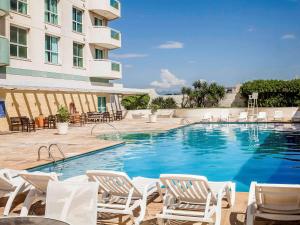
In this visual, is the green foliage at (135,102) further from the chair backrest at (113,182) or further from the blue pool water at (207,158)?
the chair backrest at (113,182)

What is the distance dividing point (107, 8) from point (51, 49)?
24.8 ft

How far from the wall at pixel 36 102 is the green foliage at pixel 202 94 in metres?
11.8

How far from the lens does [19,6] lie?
23172 millimetres

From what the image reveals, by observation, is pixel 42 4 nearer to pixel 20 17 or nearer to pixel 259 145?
pixel 20 17

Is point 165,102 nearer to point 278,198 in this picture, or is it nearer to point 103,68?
point 103,68

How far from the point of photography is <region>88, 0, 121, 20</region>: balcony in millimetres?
31017

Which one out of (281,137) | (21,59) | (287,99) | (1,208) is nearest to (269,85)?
(287,99)

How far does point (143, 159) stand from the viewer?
1425 cm

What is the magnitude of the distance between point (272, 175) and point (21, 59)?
16970mm

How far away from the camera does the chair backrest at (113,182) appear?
589cm

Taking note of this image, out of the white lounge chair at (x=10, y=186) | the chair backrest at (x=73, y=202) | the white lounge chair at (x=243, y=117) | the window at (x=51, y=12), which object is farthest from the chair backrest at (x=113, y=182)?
the white lounge chair at (x=243, y=117)

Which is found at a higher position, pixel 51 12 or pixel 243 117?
pixel 51 12

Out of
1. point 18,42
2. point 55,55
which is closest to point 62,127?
point 18,42

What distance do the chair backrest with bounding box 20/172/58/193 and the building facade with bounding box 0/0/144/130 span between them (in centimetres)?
1404
